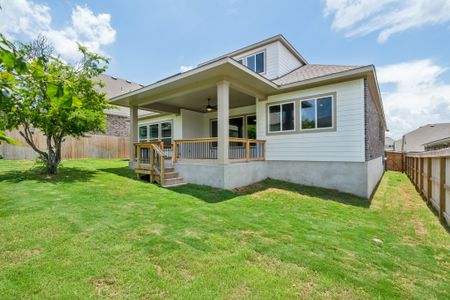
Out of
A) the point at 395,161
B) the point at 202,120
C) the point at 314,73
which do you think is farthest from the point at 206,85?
the point at 395,161

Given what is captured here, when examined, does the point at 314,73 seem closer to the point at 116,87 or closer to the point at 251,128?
the point at 251,128

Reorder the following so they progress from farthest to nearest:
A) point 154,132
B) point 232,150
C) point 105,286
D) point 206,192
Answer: point 154,132
point 232,150
point 206,192
point 105,286

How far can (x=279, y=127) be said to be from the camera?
9.36 meters

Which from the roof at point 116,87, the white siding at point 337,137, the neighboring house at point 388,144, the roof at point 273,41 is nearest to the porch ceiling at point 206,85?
the white siding at point 337,137

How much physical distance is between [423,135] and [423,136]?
30 cm

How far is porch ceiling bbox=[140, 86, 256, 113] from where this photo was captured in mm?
10016

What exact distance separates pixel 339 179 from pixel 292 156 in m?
1.88

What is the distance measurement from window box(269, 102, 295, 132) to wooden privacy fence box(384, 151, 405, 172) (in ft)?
46.8

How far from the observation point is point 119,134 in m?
20.3

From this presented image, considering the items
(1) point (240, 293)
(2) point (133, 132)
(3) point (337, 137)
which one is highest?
(2) point (133, 132)

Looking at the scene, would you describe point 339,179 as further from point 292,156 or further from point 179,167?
point 179,167

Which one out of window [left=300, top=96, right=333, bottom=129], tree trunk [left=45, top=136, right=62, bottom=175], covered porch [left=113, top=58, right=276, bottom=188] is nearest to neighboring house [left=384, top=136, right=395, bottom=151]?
covered porch [left=113, top=58, right=276, bottom=188]

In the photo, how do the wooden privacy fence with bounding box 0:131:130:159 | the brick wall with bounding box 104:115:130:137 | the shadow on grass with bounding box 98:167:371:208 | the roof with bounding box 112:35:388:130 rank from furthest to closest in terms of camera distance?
1. the brick wall with bounding box 104:115:130:137
2. the wooden privacy fence with bounding box 0:131:130:159
3. the roof with bounding box 112:35:388:130
4. the shadow on grass with bounding box 98:167:371:208

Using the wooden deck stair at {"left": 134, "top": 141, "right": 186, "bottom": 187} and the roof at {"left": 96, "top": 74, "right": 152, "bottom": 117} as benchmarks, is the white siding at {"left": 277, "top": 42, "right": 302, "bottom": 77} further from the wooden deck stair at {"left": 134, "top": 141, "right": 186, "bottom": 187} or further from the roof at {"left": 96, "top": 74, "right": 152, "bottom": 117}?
the roof at {"left": 96, "top": 74, "right": 152, "bottom": 117}
